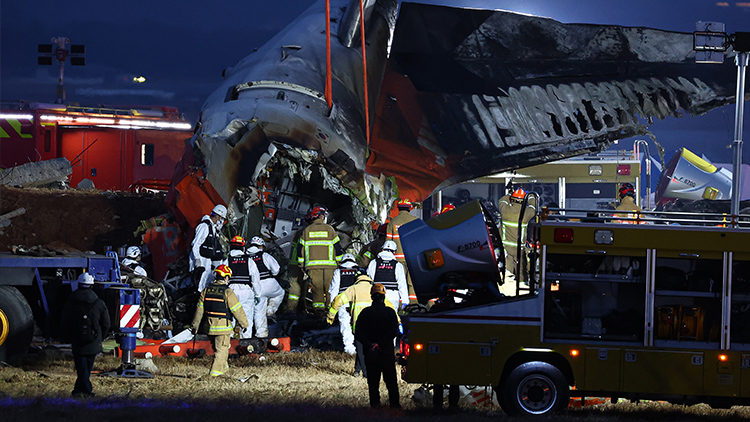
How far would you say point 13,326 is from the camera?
1130 cm

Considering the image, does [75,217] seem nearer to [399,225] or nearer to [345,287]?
[399,225]

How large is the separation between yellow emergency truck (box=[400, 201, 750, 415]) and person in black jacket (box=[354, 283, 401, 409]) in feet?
2.07

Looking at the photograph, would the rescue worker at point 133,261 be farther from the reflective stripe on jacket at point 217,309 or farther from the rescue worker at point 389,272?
the rescue worker at point 389,272

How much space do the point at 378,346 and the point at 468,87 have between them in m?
10.7

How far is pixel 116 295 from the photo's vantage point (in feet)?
38.3

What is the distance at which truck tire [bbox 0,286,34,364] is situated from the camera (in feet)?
36.9

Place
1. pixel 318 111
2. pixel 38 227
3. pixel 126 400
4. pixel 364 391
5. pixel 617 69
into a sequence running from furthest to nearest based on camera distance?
pixel 38 227, pixel 617 69, pixel 318 111, pixel 364 391, pixel 126 400

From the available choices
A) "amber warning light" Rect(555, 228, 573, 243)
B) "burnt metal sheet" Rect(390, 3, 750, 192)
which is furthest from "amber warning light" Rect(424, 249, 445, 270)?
"burnt metal sheet" Rect(390, 3, 750, 192)

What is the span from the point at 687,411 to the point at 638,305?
1.72m

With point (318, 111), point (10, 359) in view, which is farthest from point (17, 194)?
point (10, 359)

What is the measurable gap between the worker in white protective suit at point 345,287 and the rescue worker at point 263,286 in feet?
3.97

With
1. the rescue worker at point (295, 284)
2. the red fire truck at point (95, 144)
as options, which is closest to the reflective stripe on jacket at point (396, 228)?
the rescue worker at point (295, 284)

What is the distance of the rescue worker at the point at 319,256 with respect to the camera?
52.1ft

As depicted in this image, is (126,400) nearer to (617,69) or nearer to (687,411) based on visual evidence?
(687,411)
